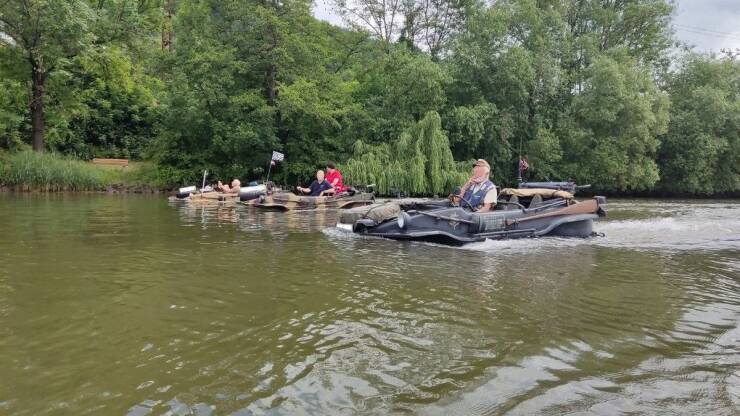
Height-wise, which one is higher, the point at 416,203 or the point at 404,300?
the point at 416,203

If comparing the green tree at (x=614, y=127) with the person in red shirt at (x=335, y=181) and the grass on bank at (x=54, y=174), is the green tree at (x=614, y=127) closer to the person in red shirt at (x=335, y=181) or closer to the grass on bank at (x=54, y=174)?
the person in red shirt at (x=335, y=181)

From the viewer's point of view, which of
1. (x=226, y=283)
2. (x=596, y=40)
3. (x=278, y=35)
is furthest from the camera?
(x=596, y=40)

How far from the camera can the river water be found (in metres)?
3.17

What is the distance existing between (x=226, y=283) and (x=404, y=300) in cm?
201

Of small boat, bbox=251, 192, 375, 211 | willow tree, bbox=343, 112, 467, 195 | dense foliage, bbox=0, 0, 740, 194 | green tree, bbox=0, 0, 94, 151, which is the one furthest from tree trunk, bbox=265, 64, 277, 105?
small boat, bbox=251, 192, 375, 211

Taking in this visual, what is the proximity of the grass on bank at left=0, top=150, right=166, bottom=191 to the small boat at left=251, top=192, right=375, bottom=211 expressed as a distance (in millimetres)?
13960

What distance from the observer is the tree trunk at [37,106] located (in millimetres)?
27094

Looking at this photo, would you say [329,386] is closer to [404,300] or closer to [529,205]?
[404,300]

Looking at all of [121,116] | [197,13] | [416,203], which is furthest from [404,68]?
[416,203]

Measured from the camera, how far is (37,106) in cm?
2723

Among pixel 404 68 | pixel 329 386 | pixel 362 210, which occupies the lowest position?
pixel 329 386

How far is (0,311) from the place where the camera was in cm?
464

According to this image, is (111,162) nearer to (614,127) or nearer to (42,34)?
(42,34)

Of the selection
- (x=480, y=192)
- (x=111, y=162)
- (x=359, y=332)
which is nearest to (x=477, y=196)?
(x=480, y=192)
